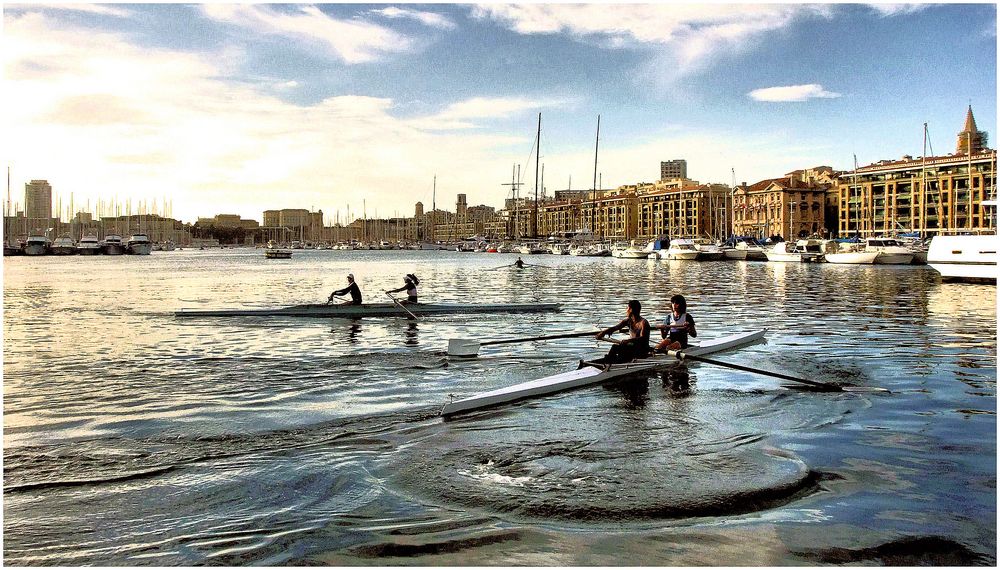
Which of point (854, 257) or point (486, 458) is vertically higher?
point (854, 257)

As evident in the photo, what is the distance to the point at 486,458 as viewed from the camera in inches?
395

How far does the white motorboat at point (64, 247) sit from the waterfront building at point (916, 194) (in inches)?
6046

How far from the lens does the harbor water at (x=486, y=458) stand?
7.39 meters

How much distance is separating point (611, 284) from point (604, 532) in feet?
150

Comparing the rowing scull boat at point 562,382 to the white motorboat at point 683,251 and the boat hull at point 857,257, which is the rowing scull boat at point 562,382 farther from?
the white motorboat at point 683,251

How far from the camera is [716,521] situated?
790 cm

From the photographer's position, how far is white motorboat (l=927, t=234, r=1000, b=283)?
144ft

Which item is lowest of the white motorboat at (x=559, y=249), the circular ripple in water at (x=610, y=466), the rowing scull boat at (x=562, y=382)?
the circular ripple in water at (x=610, y=466)

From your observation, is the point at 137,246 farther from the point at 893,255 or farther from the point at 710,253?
the point at 893,255

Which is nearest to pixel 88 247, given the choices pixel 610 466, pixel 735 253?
pixel 735 253

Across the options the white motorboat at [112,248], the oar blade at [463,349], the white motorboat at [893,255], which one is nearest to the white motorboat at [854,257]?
the white motorboat at [893,255]

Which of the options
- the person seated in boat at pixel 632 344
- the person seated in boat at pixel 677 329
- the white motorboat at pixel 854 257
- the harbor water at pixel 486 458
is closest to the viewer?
the harbor water at pixel 486 458

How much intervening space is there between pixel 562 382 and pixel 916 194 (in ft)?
530

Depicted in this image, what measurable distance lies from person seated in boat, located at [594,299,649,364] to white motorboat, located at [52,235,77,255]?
175997mm
